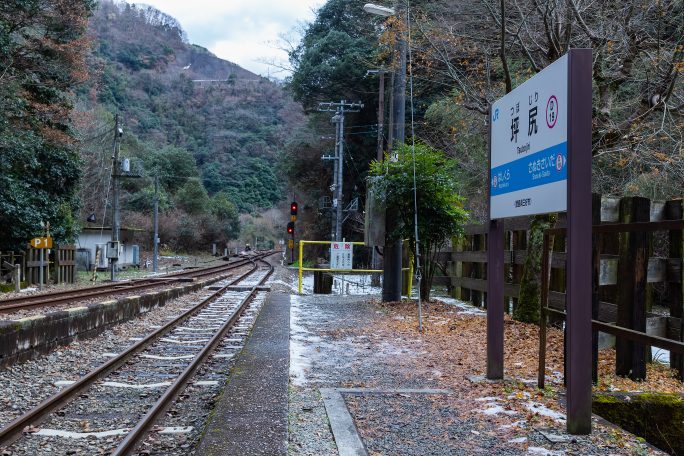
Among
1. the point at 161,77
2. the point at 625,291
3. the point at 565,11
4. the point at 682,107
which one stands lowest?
the point at 625,291

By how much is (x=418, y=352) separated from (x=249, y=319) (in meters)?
5.53

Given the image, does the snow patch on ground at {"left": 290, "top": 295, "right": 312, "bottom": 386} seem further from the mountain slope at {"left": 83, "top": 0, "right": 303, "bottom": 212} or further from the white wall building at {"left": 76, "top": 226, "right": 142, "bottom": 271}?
the mountain slope at {"left": 83, "top": 0, "right": 303, "bottom": 212}

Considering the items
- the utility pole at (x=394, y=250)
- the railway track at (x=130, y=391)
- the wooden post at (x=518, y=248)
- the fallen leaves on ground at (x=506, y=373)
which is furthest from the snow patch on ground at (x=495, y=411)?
the utility pole at (x=394, y=250)

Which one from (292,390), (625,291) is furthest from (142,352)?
(625,291)

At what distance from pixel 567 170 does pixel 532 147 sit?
840 millimetres

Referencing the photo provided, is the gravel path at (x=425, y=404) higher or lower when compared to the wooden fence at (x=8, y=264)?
lower

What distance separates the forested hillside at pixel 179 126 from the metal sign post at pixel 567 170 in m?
25.0

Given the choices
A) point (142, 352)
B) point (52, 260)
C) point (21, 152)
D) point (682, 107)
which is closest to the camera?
point (142, 352)

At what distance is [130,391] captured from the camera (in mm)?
6820

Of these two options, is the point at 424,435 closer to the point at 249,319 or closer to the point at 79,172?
the point at 249,319

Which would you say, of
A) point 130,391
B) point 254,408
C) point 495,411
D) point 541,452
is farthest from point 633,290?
point 130,391

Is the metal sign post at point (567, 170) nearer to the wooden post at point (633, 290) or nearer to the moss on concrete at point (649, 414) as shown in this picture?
the moss on concrete at point (649, 414)

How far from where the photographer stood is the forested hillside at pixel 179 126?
58550 mm

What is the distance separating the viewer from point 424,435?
4.87m
